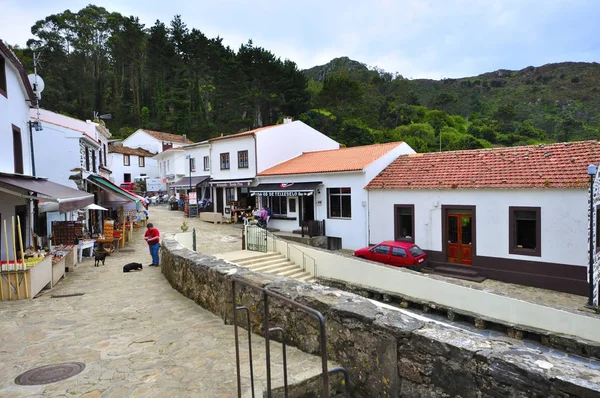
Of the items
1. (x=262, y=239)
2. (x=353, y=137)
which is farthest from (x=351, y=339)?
(x=353, y=137)

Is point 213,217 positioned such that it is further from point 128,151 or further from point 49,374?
point 128,151

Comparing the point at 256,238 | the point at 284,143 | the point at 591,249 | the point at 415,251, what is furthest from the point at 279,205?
the point at 591,249

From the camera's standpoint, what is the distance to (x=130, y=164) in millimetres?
48062

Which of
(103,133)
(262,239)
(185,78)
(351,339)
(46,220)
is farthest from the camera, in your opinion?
(185,78)

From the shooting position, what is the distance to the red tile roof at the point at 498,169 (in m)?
13.9

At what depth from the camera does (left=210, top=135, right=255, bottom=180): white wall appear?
2619 cm

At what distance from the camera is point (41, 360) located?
4.77m

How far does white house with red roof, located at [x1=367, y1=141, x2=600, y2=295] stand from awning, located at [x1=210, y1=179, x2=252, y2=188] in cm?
1049

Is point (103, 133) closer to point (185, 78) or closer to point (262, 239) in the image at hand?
point (262, 239)

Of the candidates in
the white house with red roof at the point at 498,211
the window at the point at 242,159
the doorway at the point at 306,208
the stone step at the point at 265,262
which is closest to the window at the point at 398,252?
the white house with red roof at the point at 498,211

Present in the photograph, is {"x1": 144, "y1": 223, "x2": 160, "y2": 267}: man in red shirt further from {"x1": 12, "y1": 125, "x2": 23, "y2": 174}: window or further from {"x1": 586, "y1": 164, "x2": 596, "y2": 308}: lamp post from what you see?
{"x1": 586, "y1": 164, "x2": 596, "y2": 308}: lamp post

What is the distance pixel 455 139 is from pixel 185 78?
42.8m

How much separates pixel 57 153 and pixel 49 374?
1510 centimetres

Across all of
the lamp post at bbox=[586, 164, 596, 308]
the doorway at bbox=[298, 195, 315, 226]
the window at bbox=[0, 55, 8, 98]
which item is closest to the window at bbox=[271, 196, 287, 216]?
the doorway at bbox=[298, 195, 315, 226]
